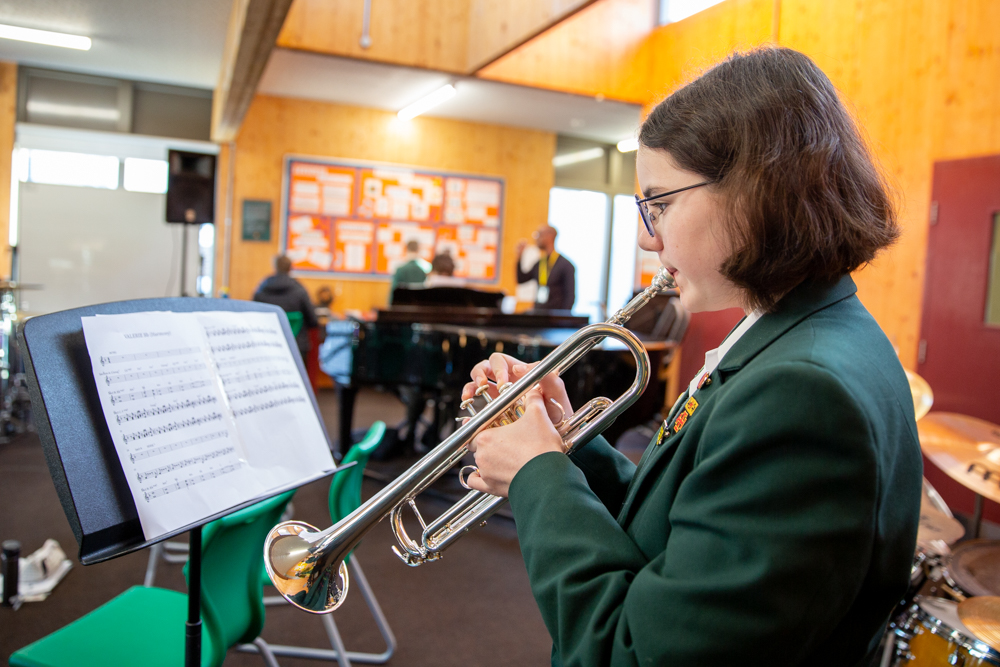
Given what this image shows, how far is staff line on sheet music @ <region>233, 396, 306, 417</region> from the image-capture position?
49.7 inches

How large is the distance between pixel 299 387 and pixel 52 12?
4.55 m

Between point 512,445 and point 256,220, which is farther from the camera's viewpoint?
point 256,220

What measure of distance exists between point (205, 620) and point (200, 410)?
605 millimetres

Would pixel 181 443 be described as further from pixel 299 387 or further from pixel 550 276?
pixel 550 276

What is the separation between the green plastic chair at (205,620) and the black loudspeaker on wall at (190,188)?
16.2 feet

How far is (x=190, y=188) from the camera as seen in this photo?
6016 mm

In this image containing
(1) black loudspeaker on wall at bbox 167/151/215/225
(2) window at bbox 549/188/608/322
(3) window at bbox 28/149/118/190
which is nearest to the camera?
(1) black loudspeaker on wall at bbox 167/151/215/225

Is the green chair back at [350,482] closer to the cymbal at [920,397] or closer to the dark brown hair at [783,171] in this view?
the dark brown hair at [783,171]

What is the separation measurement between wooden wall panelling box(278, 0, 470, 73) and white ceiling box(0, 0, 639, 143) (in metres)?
0.16

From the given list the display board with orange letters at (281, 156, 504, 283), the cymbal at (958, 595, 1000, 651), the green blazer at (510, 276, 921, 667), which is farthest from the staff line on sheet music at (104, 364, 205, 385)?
the display board with orange letters at (281, 156, 504, 283)

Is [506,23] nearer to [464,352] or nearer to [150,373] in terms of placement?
[464,352]

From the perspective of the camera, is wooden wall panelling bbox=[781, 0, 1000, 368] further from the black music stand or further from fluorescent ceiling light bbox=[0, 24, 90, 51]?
fluorescent ceiling light bbox=[0, 24, 90, 51]

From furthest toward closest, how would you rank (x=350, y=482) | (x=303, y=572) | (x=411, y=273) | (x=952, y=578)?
(x=411, y=273)
(x=350, y=482)
(x=952, y=578)
(x=303, y=572)

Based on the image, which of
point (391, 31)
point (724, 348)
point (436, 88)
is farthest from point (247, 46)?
point (724, 348)
